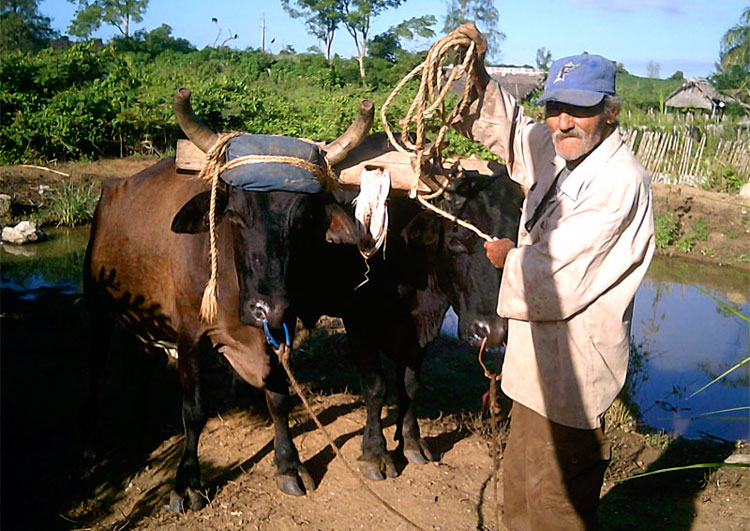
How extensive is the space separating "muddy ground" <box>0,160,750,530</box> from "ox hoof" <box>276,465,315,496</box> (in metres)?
0.05

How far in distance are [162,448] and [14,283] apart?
156 inches

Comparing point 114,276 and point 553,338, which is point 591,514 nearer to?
point 553,338

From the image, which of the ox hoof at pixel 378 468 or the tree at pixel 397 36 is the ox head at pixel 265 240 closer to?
the ox hoof at pixel 378 468

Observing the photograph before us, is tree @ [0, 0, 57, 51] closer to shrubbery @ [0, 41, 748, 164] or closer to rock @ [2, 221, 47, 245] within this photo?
shrubbery @ [0, 41, 748, 164]

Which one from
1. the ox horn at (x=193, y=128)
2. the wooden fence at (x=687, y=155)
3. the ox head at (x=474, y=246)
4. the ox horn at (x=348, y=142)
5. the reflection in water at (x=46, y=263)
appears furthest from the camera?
the wooden fence at (x=687, y=155)

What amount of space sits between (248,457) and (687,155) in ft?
50.3

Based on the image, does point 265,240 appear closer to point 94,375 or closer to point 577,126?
point 577,126

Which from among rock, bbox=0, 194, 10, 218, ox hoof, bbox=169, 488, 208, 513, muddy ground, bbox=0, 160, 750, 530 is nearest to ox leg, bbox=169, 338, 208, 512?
ox hoof, bbox=169, 488, 208, 513

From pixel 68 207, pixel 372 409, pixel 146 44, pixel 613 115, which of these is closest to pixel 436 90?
pixel 613 115

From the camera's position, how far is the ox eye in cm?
403

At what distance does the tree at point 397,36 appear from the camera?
29328mm

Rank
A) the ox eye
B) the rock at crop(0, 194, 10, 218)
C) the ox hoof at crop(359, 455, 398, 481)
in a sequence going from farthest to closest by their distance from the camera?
the rock at crop(0, 194, 10, 218)
the ox hoof at crop(359, 455, 398, 481)
the ox eye

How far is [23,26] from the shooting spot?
28.2 metres

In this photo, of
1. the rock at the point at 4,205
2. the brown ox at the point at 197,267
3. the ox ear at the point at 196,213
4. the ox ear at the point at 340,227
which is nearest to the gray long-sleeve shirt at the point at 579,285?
the ox ear at the point at 340,227
